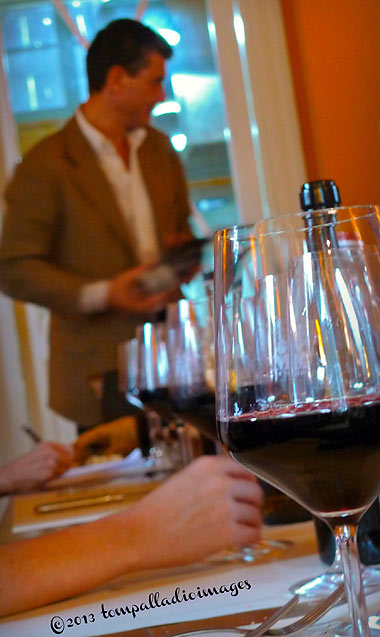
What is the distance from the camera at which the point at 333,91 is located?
1.68 meters

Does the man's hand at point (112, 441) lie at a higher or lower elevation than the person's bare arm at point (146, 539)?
lower

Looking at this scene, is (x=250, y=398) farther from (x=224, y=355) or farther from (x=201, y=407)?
(x=201, y=407)

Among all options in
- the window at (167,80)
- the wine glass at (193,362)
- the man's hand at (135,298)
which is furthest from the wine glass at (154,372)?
the window at (167,80)

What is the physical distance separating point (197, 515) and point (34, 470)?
2.82 feet

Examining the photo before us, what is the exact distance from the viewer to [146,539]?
683 millimetres

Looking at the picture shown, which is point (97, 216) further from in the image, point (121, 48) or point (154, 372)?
point (154, 372)

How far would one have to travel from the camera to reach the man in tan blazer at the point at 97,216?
2740 millimetres

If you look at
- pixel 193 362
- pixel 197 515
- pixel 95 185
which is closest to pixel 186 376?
pixel 193 362

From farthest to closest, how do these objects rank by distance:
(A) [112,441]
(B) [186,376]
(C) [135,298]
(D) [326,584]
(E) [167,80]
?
(E) [167,80], (C) [135,298], (A) [112,441], (B) [186,376], (D) [326,584]

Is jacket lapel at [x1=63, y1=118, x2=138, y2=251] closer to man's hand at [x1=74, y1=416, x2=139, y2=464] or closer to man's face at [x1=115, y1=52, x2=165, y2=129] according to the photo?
man's face at [x1=115, y1=52, x2=165, y2=129]

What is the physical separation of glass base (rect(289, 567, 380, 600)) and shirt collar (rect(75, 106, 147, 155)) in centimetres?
253

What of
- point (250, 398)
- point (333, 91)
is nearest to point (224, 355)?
point (250, 398)

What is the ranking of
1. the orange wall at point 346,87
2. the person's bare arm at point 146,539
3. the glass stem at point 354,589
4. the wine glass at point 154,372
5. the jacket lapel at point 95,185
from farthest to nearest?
1. the jacket lapel at point 95,185
2. the orange wall at point 346,87
3. the wine glass at point 154,372
4. the person's bare arm at point 146,539
5. the glass stem at point 354,589

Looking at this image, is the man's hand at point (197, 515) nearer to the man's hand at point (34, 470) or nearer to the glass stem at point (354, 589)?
the glass stem at point (354, 589)
